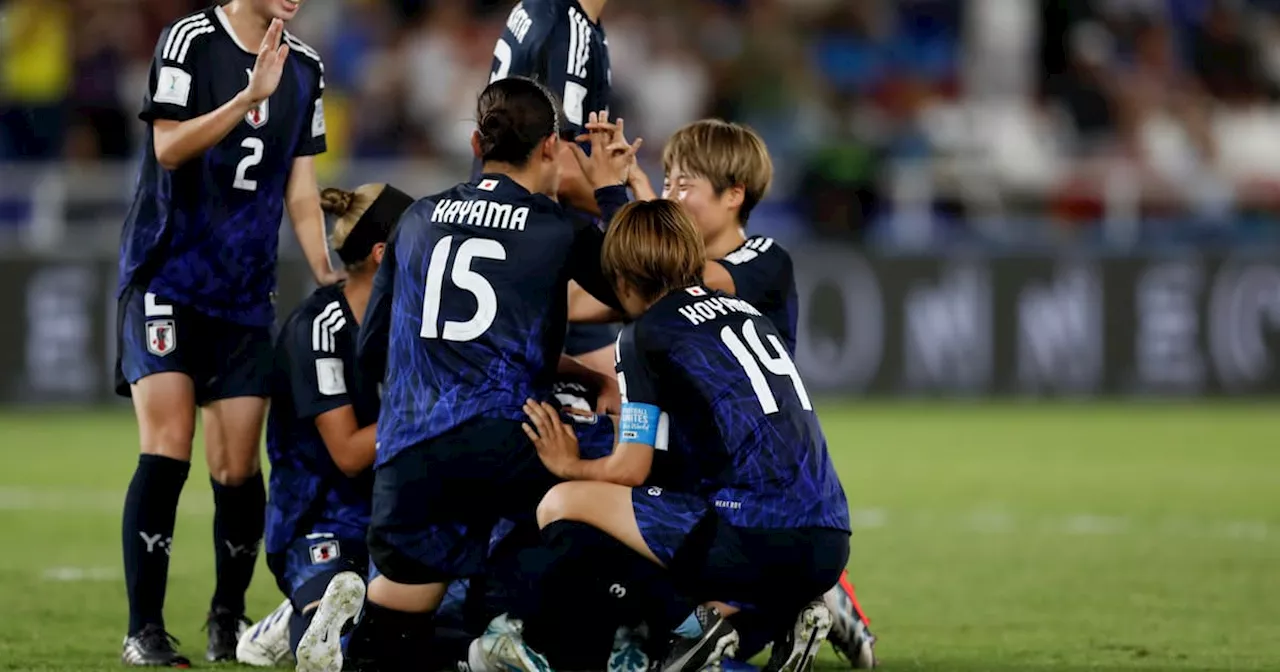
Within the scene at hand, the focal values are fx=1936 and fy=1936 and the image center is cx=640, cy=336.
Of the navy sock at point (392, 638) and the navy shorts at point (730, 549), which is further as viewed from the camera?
the navy sock at point (392, 638)

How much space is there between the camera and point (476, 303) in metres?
5.22

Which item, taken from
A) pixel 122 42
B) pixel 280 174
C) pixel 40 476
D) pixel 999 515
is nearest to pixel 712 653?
pixel 280 174

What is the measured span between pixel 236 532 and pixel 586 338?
4.59 ft

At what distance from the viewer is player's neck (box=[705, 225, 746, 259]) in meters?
5.98

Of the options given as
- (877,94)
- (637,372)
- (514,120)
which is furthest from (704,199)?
(877,94)

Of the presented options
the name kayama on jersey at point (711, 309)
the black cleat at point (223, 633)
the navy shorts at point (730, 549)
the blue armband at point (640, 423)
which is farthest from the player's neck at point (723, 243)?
the black cleat at point (223, 633)

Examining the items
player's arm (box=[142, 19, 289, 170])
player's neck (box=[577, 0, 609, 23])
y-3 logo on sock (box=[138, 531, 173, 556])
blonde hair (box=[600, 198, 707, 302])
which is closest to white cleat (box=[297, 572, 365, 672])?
y-3 logo on sock (box=[138, 531, 173, 556])

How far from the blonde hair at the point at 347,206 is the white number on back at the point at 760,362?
4.62 feet

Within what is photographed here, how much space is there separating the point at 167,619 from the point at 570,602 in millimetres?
1988

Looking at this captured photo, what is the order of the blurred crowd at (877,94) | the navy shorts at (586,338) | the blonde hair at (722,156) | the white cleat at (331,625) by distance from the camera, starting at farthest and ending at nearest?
the blurred crowd at (877,94)
the navy shorts at (586,338)
the blonde hair at (722,156)
the white cleat at (331,625)

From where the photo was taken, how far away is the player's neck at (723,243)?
19.6ft

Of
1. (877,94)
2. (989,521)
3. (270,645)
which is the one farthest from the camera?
(877,94)

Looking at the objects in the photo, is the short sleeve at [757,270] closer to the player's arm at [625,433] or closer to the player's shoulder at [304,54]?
the player's arm at [625,433]

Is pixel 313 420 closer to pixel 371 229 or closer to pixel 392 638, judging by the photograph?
pixel 371 229
